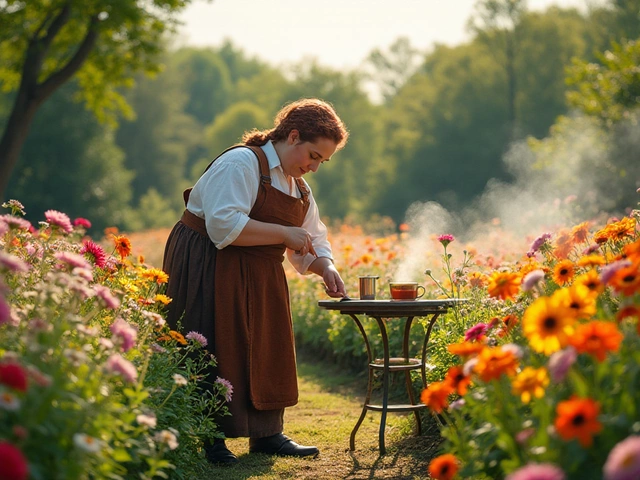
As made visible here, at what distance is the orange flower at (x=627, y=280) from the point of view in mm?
2133

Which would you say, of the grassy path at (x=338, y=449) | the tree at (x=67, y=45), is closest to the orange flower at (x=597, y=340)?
the grassy path at (x=338, y=449)

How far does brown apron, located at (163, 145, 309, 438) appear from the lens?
13.2ft

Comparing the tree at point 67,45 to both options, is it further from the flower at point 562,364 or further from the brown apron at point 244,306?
the flower at point 562,364

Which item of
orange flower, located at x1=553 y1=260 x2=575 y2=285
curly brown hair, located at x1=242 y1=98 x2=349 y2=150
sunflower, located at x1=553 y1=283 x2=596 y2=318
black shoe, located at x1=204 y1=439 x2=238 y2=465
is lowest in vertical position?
black shoe, located at x1=204 y1=439 x2=238 y2=465

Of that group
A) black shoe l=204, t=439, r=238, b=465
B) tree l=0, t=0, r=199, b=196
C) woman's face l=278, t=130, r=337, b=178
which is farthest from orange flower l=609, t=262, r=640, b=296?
tree l=0, t=0, r=199, b=196

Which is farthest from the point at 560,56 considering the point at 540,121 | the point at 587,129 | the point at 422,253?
the point at 422,253

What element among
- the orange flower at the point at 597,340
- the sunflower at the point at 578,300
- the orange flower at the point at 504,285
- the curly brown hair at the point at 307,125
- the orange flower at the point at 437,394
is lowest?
the orange flower at the point at 437,394

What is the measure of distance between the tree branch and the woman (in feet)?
29.3

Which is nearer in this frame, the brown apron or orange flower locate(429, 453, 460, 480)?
orange flower locate(429, 453, 460, 480)

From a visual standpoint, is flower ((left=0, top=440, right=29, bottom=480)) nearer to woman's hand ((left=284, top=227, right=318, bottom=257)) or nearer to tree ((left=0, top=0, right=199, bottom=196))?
woman's hand ((left=284, top=227, right=318, bottom=257))

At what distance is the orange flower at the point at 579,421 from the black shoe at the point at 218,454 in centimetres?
250

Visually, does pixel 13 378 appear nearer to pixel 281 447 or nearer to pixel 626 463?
pixel 626 463

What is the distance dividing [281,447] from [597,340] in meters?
2.62

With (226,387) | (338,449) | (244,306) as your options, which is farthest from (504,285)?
(338,449)
